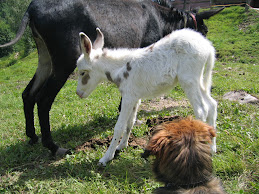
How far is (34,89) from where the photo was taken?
391 centimetres

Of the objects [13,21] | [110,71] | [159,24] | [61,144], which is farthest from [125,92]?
[13,21]

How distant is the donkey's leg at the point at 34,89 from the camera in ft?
12.7

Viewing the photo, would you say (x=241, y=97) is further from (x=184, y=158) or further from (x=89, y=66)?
(x=184, y=158)

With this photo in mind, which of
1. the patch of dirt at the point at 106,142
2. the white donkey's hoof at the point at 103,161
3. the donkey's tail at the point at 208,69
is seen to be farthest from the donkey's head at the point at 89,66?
the donkey's tail at the point at 208,69

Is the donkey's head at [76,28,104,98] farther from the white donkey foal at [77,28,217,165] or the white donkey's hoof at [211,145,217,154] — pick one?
the white donkey's hoof at [211,145,217,154]

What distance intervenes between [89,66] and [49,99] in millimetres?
783

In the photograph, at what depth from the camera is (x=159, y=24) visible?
4.61m

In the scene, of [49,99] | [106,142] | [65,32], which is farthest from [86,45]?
[106,142]

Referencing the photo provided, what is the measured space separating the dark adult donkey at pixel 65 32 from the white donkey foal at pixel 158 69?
1.31 ft

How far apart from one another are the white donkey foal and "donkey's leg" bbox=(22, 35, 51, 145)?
0.90 meters

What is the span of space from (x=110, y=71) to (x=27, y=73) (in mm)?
11107

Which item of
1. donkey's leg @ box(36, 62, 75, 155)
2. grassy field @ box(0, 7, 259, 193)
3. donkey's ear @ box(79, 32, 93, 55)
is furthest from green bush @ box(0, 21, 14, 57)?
donkey's ear @ box(79, 32, 93, 55)

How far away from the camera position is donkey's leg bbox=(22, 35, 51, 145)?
387 centimetres

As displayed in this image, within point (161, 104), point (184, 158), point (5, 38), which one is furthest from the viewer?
point (5, 38)
